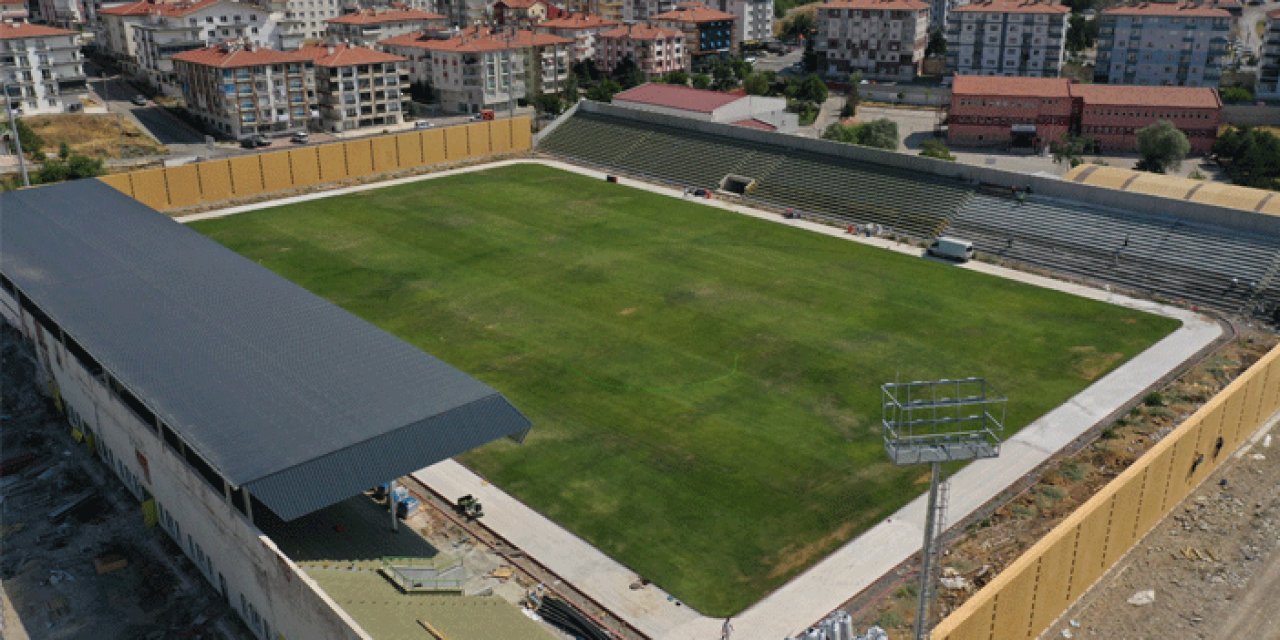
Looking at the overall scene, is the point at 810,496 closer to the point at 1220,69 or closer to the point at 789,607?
the point at 789,607

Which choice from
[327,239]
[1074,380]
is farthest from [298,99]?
[1074,380]

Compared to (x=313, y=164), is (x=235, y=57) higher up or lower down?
higher up

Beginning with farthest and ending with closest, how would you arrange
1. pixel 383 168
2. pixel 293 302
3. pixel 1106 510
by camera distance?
pixel 383 168, pixel 293 302, pixel 1106 510

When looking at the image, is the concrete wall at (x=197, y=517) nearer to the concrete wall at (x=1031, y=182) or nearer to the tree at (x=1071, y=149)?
the concrete wall at (x=1031, y=182)

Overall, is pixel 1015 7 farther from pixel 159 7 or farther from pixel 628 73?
pixel 159 7

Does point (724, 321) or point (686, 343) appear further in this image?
point (724, 321)

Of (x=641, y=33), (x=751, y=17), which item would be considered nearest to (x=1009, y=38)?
(x=641, y=33)

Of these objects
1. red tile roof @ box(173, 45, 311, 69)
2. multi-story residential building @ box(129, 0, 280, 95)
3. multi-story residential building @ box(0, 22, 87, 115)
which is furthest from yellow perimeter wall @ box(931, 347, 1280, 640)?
multi-story residential building @ box(0, 22, 87, 115)
